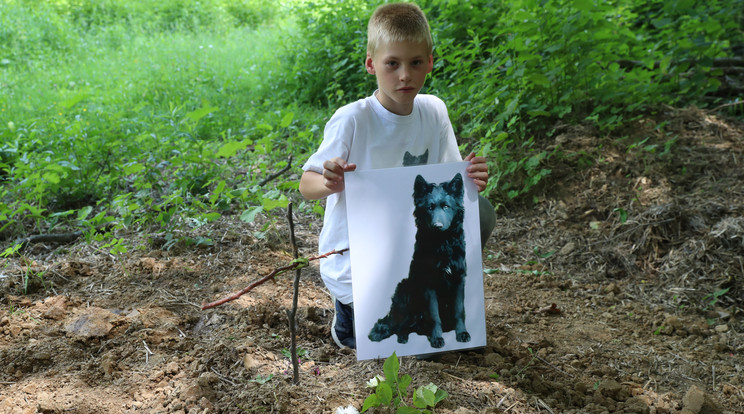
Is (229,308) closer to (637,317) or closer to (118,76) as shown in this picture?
(637,317)

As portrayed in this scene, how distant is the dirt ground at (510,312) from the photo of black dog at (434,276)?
168mm

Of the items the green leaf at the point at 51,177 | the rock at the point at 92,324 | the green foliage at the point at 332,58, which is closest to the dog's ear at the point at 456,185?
→ the rock at the point at 92,324

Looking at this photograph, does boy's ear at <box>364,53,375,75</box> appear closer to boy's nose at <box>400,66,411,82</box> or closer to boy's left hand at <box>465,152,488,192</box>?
boy's nose at <box>400,66,411,82</box>

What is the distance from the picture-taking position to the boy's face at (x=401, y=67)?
196cm

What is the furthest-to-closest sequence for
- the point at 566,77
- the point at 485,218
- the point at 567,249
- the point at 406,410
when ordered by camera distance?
the point at 566,77 < the point at 567,249 < the point at 485,218 < the point at 406,410

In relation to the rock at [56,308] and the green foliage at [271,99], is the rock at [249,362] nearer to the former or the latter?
the green foliage at [271,99]

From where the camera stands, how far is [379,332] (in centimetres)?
185

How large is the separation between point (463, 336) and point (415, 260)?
1.08 ft

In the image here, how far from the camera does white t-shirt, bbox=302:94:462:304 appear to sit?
2.06m

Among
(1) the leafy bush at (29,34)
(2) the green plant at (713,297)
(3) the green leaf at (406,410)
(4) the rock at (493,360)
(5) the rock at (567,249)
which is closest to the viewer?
(3) the green leaf at (406,410)

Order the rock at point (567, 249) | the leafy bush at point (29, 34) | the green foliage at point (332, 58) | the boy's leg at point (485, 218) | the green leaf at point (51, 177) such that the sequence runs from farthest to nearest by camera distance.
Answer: the leafy bush at point (29, 34), the green foliage at point (332, 58), the rock at point (567, 249), the green leaf at point (51, 177), the boy's leg at point (485, 218)

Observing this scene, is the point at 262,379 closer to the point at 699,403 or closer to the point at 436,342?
the point at 436,342

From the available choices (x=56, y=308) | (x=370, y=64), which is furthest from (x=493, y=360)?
(x=56, y=308)

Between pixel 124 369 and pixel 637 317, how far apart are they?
2.31 meters
